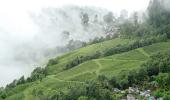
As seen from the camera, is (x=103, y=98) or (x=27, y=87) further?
(x=27, y=87)

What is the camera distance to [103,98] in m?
145

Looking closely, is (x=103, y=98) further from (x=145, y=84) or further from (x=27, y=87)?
(x=27, y=87)

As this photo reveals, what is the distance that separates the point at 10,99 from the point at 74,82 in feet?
74.7

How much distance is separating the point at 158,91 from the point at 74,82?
130ft

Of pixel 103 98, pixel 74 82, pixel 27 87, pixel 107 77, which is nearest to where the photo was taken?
pixel 103 98

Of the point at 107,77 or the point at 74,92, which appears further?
the point at 107,77

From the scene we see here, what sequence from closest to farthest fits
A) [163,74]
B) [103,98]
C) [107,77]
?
1. [103,98]
2. [163,74]
3. [107,77]

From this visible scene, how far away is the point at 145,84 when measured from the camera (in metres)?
160

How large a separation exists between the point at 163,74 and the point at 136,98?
12.2m

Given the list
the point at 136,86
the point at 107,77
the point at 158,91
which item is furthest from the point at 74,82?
the point at 158,91

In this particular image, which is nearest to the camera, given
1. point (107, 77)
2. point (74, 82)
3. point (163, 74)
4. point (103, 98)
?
point (103, 98)

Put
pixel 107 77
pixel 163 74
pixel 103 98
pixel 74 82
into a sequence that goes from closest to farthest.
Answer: pixel 103 98 → pixel 163 74 → pixel 107 77 → pixel 74 82

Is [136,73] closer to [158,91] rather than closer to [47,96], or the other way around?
[158,91]

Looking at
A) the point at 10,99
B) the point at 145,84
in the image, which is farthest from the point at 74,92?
the point at 10,99
